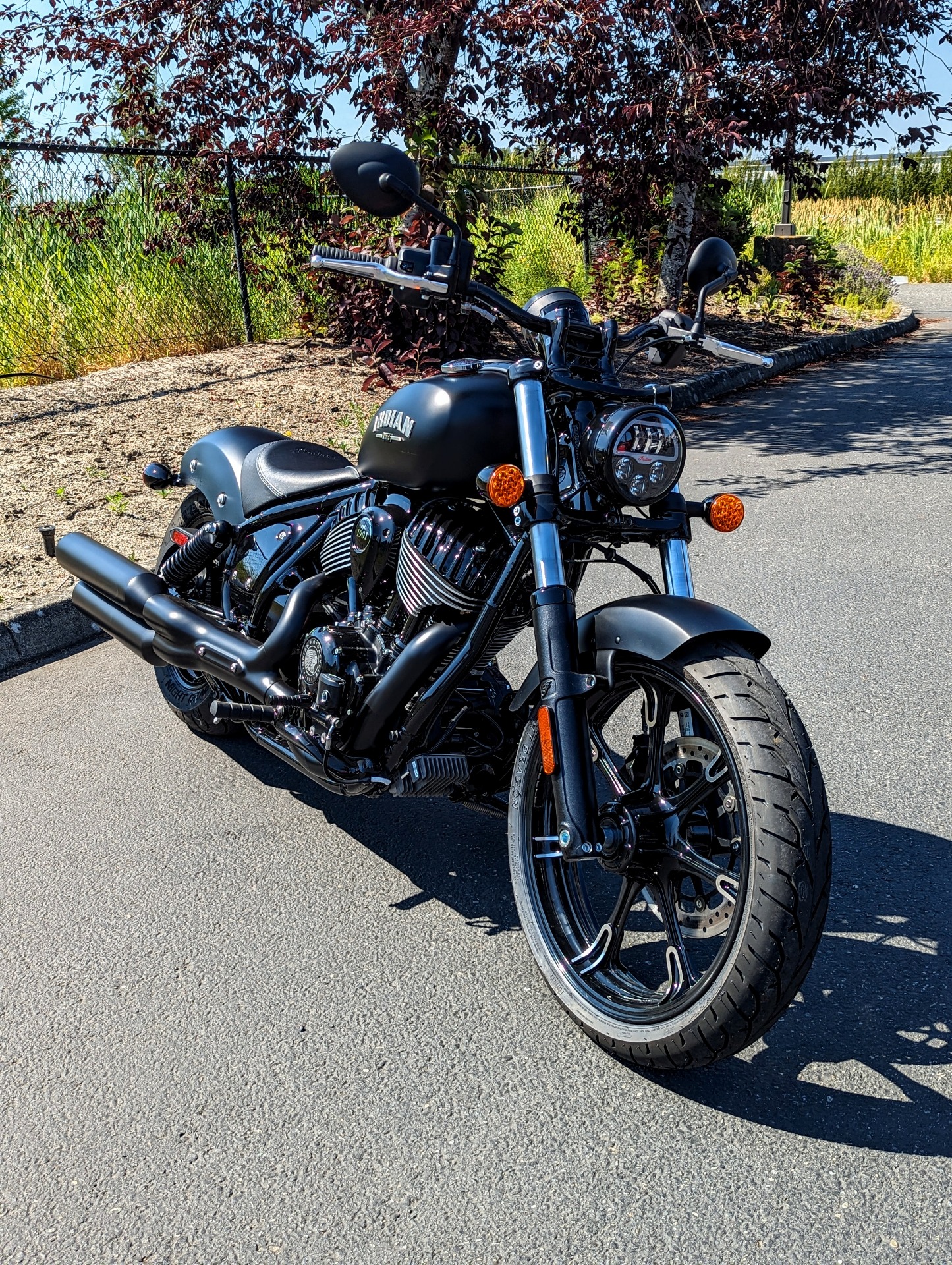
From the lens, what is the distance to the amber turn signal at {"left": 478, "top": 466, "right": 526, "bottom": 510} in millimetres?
Result: 2432

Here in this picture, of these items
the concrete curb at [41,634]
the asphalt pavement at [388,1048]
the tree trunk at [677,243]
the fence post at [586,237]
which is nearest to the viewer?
the asphalt pavement at [388,1048]

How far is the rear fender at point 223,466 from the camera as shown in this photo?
3621 millimetres

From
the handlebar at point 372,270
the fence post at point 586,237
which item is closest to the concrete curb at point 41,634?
the handlebar at point 372,270

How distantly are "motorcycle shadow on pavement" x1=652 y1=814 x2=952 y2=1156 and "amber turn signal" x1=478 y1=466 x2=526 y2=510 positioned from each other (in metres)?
1.23

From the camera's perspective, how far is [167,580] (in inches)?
151

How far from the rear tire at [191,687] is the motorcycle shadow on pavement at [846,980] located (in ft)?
1.77

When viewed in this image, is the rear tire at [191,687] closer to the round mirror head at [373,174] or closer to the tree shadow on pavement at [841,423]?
the round mirror head at [373,174]

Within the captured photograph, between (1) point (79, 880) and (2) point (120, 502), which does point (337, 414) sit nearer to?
(2) point (120, 502)

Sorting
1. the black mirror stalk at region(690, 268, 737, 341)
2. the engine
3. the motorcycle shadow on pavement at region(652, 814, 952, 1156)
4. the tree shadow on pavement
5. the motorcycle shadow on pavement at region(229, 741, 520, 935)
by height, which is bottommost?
the tree shadow on pavement

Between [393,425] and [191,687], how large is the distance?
1.60 metres

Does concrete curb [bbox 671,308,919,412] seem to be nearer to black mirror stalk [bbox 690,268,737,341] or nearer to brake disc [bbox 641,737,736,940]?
black mirror stalk [bbox 690,268,737,341]

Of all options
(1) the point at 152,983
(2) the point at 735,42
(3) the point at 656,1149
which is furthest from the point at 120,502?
(2) the point at 735,42

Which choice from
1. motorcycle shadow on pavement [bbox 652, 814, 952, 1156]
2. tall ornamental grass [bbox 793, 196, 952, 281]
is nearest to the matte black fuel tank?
motorcycle shadow on pavement [bbox 652, 814, 952, 1156]

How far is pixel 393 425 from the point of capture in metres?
2.80
